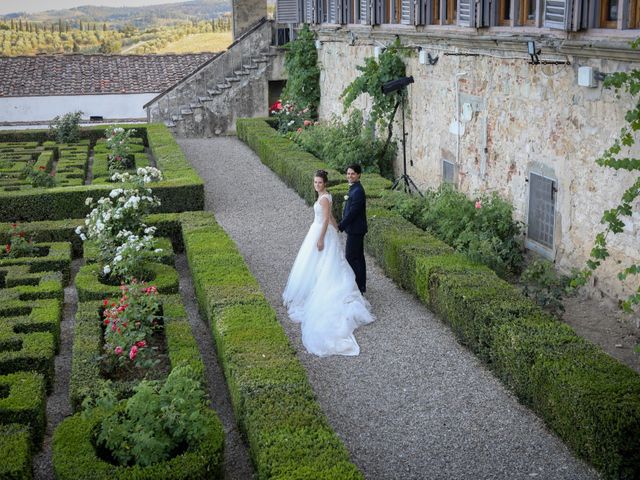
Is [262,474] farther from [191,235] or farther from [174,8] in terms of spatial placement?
[174,8]

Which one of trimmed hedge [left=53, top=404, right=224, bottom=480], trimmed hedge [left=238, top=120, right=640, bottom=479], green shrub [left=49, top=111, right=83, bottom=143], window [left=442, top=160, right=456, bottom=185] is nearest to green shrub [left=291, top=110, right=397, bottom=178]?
window [left=442, top=160, right=456, bottom=185]

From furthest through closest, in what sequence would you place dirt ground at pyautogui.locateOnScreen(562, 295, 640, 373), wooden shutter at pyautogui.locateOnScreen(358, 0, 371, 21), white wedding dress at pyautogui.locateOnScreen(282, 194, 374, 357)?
wooden shutter at pyautogui.locateOnScreen(358, 0, 371, 21) < white wedding dress at pyautogui.locateOnScreen(282, 194, 374, 357) < dirt ground at pyautogui.locateOnScreen(562, 295, 640, 373)

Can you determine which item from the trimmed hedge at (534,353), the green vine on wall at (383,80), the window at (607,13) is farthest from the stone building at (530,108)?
the trimmed hedge at (534,353)

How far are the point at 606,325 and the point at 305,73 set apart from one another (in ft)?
46.9

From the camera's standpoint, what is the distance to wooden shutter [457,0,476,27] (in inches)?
463

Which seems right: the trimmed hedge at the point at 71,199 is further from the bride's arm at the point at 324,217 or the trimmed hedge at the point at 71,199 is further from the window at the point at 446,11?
the bride's arm at the point at 324,217

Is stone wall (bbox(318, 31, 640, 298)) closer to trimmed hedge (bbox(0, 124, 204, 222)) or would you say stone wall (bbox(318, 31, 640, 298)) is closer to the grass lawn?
trimmed hedge (bbox(0, 124, 204, 222))

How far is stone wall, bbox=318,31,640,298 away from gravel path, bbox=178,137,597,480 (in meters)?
1.97

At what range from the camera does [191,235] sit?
37.8 ft

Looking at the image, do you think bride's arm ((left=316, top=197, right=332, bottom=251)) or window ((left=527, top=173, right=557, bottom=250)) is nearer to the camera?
bride's arm ((left=316, top=197, right=332, bottom=251))

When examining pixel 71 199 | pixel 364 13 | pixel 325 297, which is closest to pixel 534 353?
pixel 325 297

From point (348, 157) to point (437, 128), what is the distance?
8.02ft

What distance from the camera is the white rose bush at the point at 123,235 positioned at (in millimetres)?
10031

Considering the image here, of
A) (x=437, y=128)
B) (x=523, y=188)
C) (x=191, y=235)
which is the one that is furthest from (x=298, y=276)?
(x=437, y=128)
